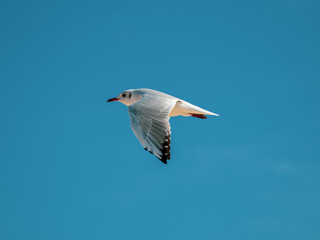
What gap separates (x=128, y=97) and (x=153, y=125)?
10.2 feet

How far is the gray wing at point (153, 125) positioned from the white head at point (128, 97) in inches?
72.1

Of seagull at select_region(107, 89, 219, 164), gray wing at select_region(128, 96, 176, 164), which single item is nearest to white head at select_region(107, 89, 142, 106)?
seagull at select_region(107, 89, 219, 164)

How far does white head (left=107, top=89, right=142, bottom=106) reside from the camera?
8.69 m

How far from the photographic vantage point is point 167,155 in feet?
17.9

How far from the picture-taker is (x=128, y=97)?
899 cm

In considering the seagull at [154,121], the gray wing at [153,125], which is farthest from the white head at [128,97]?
the gray wing at [153,125]

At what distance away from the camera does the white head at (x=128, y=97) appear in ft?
28.5

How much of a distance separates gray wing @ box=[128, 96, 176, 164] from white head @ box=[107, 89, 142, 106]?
1.83 metres

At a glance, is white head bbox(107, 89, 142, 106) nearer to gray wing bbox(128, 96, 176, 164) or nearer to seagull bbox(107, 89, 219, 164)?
seagull bbox(107, 89, 219, 164)

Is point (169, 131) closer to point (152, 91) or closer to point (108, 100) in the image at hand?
point (152, 91)

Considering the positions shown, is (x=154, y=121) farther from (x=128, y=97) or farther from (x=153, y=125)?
(x=128, y=97)

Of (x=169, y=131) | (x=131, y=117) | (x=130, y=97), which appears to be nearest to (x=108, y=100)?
(x=130, y=97)

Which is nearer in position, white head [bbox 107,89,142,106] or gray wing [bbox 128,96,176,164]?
gray wing [bbox 128,96,176,164]

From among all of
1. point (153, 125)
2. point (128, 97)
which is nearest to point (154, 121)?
point (153, 125)
